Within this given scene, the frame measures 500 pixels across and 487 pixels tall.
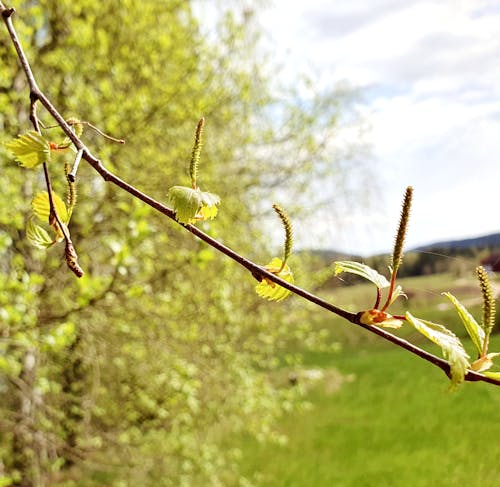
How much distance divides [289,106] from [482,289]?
7594 mm

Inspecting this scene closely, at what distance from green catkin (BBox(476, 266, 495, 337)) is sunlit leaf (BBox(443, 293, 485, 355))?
0.06ft

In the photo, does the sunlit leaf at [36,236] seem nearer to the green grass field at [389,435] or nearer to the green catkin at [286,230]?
the green catkin at [286,230]

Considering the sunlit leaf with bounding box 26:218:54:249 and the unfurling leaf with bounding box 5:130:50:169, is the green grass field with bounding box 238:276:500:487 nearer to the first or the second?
the sunlit leaf with bounding box 26:218:54:249

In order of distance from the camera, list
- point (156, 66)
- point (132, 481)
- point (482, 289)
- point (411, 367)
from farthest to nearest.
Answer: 1. point (411, 367)
2. point (132, 481)
3. point (156, 66)
4. point (482, 289)

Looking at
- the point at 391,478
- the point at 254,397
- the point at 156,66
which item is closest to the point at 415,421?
the point at 391,478

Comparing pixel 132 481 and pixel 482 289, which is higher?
pixel 132 481

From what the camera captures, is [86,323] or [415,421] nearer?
[86,323]

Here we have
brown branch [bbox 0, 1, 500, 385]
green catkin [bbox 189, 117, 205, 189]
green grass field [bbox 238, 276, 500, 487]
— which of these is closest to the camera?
brown branch [bbox 0, 1, 500, 385]

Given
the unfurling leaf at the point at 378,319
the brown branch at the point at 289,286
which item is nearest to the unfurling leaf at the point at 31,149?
the brown branch at the point at 289,286

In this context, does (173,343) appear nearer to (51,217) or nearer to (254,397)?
(254,397)

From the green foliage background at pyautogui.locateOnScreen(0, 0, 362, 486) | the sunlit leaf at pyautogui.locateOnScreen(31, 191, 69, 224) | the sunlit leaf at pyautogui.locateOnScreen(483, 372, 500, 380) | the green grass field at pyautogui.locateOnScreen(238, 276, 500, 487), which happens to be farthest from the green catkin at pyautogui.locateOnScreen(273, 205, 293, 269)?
the green foliage background at pyautogui.locateOnScreen(0, 0, 362, 486)

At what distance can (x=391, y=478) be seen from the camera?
607 centimetres

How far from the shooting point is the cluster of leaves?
1.91 ft

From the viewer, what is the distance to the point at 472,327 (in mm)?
→ 692
